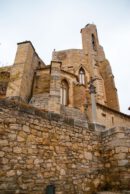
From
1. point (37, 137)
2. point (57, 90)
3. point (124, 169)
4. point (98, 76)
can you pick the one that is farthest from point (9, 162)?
point (98, 76)

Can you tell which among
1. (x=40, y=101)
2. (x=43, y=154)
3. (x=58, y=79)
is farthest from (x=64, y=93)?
(x=43, y=154)

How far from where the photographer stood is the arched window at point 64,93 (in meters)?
15.9

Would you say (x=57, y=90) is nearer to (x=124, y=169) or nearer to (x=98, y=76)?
(x=124, y=169)

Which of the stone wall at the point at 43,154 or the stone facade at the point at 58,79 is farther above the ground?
the stone facade at the point at 58,79

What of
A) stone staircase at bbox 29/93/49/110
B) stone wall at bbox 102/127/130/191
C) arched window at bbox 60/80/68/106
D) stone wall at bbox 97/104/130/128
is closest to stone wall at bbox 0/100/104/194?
stone wall at bbox 102/127/130/191

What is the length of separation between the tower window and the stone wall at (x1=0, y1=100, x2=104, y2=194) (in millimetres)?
10367

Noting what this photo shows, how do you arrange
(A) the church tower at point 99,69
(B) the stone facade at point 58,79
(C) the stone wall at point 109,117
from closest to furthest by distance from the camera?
(B) the stone facade at point 58,79 < (C) the stone wall at point 109,117 < (A) the church tower at point 99,69

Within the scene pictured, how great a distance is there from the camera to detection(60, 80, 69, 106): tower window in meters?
15.9

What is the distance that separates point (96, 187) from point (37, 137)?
93.6 inches

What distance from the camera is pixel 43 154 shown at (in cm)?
430

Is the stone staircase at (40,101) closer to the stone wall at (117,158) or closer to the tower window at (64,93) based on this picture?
the tower window at (64,93)

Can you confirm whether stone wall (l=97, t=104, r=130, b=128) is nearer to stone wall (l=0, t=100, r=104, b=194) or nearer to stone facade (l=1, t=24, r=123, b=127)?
stone facade (l=1, t=24, r=123, b=127)

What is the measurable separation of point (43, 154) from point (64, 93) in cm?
1220

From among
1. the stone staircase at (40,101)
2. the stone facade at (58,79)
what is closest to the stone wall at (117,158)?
the stone facade at (58,79)
